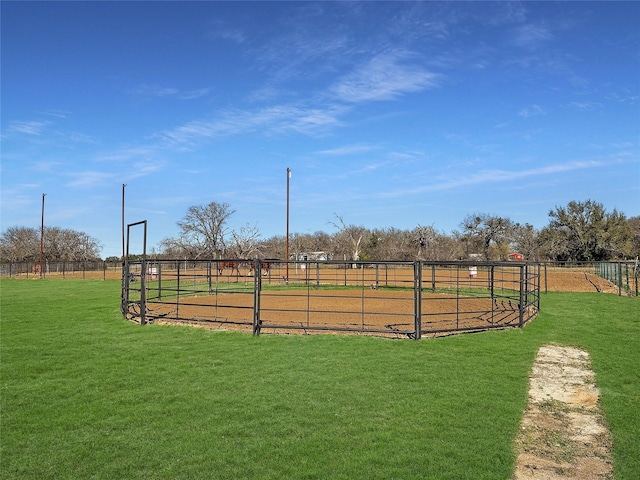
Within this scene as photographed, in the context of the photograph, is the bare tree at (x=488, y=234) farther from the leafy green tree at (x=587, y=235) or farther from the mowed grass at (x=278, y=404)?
the mowed grass at (x=278, y=404)

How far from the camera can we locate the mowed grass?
4273 mm

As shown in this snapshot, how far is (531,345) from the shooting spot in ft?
32.1

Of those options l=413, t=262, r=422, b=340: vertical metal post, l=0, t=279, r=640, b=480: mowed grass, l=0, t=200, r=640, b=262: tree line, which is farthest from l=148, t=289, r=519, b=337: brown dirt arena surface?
l=0, t=200, r=640, b=262: tree line

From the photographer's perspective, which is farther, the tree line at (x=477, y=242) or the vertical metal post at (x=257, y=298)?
the tree line at (x=477, y=242)

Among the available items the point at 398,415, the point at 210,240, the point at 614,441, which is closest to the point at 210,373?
the point at 398,415

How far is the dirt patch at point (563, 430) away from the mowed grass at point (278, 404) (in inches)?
5.4

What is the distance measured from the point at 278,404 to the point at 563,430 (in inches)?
131

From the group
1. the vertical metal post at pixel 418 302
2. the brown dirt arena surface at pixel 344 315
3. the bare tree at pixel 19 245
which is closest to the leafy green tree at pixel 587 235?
the brown dirt arena surface at pixel 344 315

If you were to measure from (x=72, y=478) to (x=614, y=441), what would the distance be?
5.26 metres

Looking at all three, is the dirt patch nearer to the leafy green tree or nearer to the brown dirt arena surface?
the brown dirt arena surface

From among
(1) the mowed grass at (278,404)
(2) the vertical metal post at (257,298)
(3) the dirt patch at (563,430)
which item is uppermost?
→ (2) the vertical metal post at (257,298)

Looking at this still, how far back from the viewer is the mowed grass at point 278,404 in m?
4.27

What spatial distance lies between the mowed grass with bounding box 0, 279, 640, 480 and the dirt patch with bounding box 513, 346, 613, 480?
0.14 m

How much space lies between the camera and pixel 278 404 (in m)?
5.88
